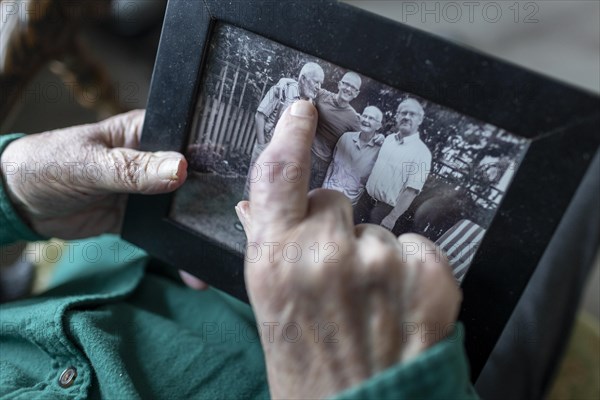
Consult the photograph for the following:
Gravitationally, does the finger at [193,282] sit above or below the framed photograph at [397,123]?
below

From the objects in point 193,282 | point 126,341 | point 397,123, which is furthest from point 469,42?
point 126,341

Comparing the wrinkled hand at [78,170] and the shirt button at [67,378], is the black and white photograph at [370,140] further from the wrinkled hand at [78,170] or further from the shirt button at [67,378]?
the shirt button at [67,378]

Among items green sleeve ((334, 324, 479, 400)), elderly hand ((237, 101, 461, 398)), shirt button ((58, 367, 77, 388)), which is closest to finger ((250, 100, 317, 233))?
elderly hand ((237, 101, 461, 398))

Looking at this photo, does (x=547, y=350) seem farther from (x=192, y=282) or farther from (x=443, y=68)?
(x=192, y=282)

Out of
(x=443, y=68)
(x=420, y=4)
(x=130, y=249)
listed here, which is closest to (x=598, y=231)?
(x=443, y=68)

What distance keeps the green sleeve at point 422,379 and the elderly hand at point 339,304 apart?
2 cm

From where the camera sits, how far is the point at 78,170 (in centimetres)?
72

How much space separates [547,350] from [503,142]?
28cm

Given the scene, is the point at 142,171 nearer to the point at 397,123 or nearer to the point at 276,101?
A: the point at 276,101

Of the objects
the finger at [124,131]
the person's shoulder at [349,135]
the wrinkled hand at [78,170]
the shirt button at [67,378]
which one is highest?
the person's shoulder at [349,135]

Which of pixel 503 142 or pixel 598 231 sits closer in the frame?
pixel 503 142

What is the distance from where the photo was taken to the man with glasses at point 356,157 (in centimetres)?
56

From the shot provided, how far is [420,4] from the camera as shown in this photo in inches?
38.9

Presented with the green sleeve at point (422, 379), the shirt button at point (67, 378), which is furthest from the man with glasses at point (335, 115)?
the shirt button at point (67, 378)
